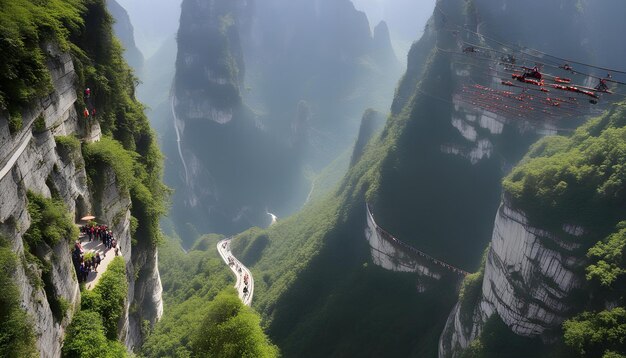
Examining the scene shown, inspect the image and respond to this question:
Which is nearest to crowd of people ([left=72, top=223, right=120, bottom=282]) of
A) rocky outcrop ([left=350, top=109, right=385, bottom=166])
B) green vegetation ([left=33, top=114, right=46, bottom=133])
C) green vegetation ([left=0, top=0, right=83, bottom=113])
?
green vegetation ([left=33, top=114, right=46, bottom=133])

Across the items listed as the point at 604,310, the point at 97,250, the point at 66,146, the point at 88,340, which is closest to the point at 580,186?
the point at 604,310

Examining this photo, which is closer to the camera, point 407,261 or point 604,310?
point 604,310

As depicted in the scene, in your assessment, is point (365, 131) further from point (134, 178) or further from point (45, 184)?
point (45, 184)

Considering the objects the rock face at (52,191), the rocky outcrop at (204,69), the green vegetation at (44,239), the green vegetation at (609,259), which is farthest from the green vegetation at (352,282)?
the rocky outcrop at (204,69)

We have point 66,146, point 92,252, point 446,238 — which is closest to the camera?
point 66,146

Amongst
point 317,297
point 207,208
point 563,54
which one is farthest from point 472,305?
point 207,208

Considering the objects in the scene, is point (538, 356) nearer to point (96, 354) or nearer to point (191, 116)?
point (96, 354)

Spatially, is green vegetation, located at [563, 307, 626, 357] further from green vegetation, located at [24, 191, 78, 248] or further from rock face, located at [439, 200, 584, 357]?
green vegetation, located at [24, 191, 78, 248]

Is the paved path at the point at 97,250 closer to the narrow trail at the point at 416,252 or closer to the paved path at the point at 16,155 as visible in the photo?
the paved path at the point at 16,155
